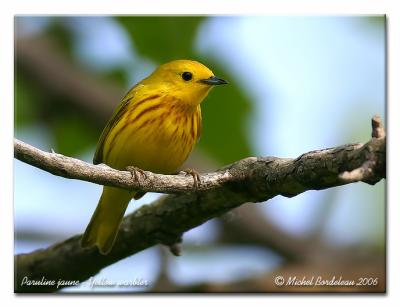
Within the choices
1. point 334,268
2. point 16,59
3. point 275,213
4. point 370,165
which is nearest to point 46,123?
point 16,59

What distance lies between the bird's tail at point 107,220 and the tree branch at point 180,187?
53 mm

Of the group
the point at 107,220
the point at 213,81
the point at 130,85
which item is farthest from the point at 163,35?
the point at 107,220

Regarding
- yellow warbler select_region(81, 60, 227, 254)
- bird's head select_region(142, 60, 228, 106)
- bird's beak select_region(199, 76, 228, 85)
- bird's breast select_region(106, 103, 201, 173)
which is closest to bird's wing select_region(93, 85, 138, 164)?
yellow warbler select_region(81, 60, 227, 254)

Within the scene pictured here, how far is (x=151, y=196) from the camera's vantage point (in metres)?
3.85

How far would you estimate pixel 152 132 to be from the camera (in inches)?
143

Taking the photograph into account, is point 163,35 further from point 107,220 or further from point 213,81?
point 107,220

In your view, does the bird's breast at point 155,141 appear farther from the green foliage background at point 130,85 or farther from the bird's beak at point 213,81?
the green foliage background at point 130,85

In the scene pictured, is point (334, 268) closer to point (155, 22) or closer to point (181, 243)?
point (181, 243)

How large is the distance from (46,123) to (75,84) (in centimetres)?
30

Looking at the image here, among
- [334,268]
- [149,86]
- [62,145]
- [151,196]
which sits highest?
[149,86]

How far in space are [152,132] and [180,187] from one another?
0.63 m

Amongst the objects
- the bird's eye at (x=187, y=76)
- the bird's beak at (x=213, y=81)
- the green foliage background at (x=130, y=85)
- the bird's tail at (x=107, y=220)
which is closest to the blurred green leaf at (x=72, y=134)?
the green foliage background at (x=130, y=85)

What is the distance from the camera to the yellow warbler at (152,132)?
360 cm
